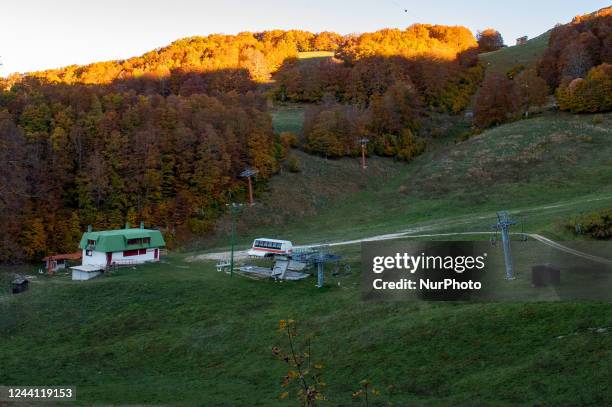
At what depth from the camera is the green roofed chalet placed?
142 ft

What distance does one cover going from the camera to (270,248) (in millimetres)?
42938

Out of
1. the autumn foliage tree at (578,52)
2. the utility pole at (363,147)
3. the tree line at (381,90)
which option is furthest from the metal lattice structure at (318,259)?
the autumn foliage tree at (578,52)

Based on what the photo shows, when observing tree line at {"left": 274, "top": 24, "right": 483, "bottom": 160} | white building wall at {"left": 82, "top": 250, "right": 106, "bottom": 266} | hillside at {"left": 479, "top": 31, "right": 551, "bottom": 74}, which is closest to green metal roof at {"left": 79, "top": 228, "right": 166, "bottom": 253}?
white building wall at {"left": 82, "top": 250, "right": 106, "bottom": 266}

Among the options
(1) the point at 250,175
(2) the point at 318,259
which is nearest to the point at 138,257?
(2) the point at 318,259

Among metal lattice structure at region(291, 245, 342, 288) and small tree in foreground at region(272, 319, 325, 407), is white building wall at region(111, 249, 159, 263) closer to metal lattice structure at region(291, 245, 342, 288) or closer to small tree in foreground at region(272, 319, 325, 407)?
metal lattice structure at region(291, 245, 342, 288)

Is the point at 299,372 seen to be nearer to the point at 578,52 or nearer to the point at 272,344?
the point at 272,344

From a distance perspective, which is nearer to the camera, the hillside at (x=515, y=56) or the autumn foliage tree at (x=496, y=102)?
the autumn foliage tree at (x=496, y=102)

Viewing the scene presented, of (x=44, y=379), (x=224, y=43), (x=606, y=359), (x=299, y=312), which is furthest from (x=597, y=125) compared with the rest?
(x=224, y=43)

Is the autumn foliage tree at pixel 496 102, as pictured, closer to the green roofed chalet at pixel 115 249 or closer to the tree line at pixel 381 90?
the tree line at pixel 381 90

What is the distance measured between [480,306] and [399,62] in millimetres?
99347

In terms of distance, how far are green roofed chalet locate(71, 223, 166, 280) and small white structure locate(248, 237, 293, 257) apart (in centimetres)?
834

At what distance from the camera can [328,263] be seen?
128 ft

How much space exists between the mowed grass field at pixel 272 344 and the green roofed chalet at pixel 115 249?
453 cm

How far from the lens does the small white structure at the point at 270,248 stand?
42000 mm
